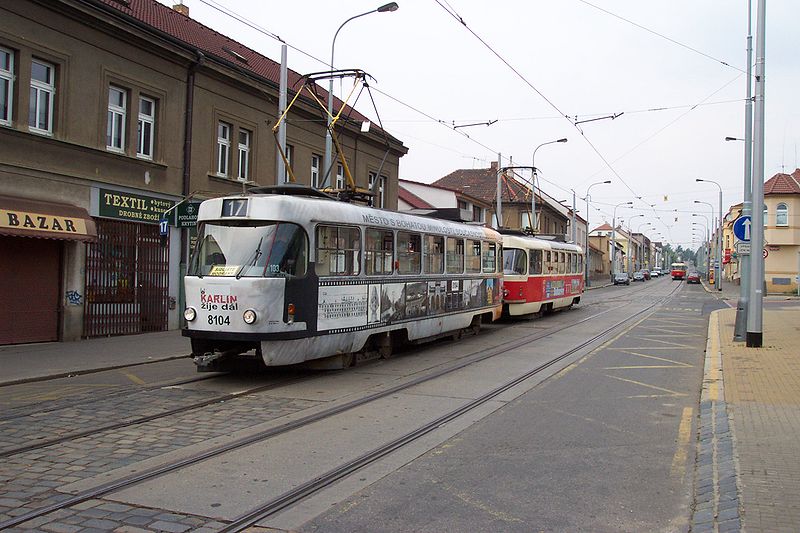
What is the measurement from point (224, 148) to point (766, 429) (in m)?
17.1

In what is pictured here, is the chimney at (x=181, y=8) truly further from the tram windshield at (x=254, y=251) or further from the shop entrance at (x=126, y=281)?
the tram windshield at (x=254, y=251)

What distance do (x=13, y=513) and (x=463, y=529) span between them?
10.3 ft

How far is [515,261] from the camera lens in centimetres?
2198

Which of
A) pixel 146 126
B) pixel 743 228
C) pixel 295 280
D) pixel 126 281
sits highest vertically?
pixel 146 126

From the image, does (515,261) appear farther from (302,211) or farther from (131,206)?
(302,211)

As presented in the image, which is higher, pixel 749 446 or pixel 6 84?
pixel 6 84

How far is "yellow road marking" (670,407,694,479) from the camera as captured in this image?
19.7 ft

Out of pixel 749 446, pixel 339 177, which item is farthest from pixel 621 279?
pixel 749 446

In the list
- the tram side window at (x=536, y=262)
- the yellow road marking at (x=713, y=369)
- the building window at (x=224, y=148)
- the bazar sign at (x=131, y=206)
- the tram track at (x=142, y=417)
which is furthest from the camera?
the tram side window at (x=536, y=262)

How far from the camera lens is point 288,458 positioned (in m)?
6.18

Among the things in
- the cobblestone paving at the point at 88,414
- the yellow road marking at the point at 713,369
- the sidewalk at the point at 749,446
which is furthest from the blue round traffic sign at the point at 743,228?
the cobblestone paving at the point at 88,414

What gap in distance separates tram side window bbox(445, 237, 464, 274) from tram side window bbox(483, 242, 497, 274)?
178 cm

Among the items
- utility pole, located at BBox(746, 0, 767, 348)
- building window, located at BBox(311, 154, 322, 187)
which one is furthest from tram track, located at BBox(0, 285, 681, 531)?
building window, located at BBox(311, 154, 322, 187)

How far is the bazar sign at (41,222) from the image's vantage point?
13031 millimetres
